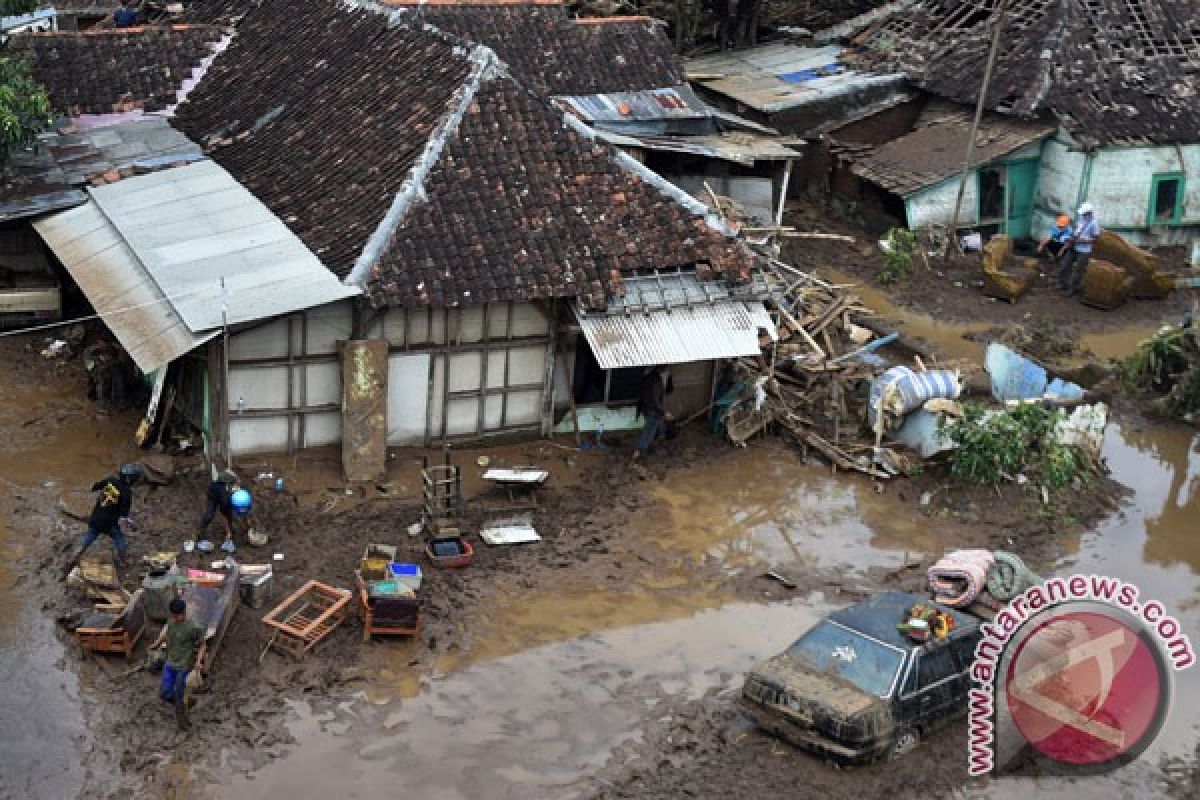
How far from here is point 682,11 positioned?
3350cm

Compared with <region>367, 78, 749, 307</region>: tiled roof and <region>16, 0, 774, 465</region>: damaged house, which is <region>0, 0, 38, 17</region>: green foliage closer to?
<region>16, 0, 774, 465</region>: damaged house

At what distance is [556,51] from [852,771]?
16.4 m

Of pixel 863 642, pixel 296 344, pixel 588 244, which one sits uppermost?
pixel 588 244

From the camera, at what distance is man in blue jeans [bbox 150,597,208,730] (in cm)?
1372

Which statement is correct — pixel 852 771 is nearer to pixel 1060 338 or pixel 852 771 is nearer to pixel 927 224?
pixel 1060 338

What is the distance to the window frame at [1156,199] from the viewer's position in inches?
1139

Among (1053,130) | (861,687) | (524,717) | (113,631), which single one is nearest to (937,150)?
(1053,130)

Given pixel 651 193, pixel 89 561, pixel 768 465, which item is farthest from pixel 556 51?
pixel 89 561

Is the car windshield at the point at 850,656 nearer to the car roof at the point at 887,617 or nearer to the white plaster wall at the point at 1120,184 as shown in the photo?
the car roof at the point at 887,617

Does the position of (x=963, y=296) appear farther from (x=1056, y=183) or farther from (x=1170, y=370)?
(x=1170, y=370)

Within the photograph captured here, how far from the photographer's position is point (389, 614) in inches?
609

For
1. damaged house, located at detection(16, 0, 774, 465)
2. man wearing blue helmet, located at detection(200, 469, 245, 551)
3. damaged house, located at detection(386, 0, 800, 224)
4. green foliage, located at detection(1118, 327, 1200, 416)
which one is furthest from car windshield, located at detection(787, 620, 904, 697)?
damaged house, located at detection(386, 0, 800, 224)

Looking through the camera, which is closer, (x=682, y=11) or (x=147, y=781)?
(x=147, y=781)

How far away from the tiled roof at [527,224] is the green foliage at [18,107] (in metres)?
6.09
